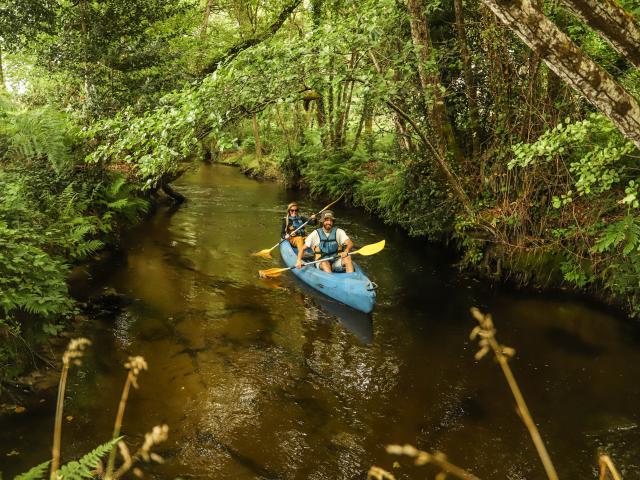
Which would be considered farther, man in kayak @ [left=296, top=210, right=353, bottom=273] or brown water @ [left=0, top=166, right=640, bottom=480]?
man in kayak @ [left=296, top=210, right=353, bottom=273]

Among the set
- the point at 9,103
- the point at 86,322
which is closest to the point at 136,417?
the point at 86,322

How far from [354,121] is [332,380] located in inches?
226

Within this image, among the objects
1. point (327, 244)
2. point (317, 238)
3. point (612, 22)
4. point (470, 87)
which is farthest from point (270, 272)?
point (612, 22)

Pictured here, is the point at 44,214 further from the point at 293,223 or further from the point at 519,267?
the point at 519,267

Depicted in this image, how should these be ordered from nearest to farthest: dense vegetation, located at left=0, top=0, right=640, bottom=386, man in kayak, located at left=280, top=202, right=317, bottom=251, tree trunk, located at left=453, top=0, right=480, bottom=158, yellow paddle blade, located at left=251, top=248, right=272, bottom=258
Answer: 1. dense vegetation, located at left=0, top=0, right=640, bottom=386
2. tree trunk, located at left=453, top=0, right=480, bottom=158
3. man in kayak, located at left=280, top=202, right=317, bottom=251
4. yellow paddle blade, located at left=251, top=248, right=272, bottom=258

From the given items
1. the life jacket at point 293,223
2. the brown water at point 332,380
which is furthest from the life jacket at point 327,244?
the life jacket at point 293,223

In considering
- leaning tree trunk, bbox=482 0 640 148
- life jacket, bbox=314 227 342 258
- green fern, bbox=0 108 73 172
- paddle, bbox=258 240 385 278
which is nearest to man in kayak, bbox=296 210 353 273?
life jacket, bbox=314 227 342 258

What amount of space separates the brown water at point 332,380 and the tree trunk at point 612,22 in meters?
3.89

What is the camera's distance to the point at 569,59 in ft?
9.89

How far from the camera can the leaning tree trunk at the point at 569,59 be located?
2996 mm

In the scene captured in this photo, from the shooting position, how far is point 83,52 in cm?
1015

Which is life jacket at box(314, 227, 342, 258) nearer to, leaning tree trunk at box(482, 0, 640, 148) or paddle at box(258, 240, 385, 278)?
paddle at box(258, 240, 385, 278)

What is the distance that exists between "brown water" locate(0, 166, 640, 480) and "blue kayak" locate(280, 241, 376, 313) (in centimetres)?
26

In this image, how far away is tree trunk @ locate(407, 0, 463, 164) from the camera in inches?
352
